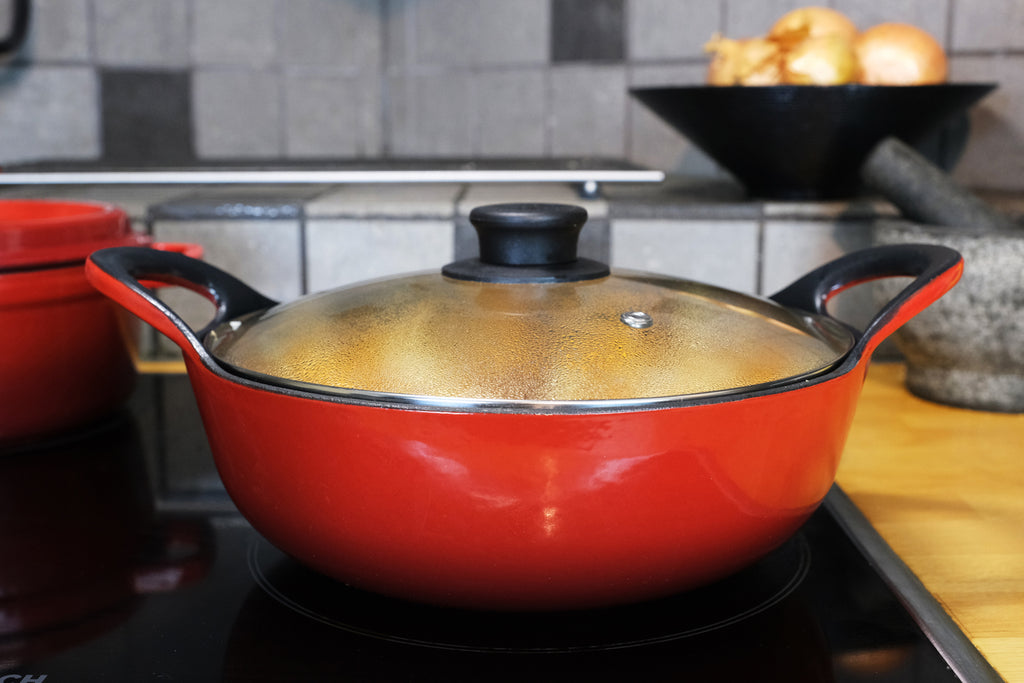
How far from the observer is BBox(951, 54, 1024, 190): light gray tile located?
1.28m

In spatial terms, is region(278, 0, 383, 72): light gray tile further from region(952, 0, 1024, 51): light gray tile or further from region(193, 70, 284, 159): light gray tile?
region(952, 0, 1024, 51): light gray tile

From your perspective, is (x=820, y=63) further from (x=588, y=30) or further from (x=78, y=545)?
(x=78, y=545)

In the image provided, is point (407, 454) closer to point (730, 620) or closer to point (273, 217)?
point (730, 620)

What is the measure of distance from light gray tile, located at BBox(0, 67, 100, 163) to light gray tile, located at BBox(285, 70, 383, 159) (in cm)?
30

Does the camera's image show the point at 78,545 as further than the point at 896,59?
No

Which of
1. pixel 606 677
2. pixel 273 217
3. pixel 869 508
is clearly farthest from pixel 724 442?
pixel 273 217

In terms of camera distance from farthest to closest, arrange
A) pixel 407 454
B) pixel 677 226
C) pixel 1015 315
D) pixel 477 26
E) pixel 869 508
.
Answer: pixel 477 26
pixel 677 226
pixel 1015 315
pixel 869 508
pixel 407 454

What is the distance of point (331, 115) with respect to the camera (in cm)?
162

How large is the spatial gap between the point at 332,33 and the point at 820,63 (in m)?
0.90

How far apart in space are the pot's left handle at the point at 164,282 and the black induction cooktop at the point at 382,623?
0.13 m

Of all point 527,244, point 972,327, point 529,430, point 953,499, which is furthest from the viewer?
point 972,327

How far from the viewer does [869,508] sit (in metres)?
0.65

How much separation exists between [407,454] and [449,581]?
0.07 m

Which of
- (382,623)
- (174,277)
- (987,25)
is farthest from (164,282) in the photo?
(987,25)
